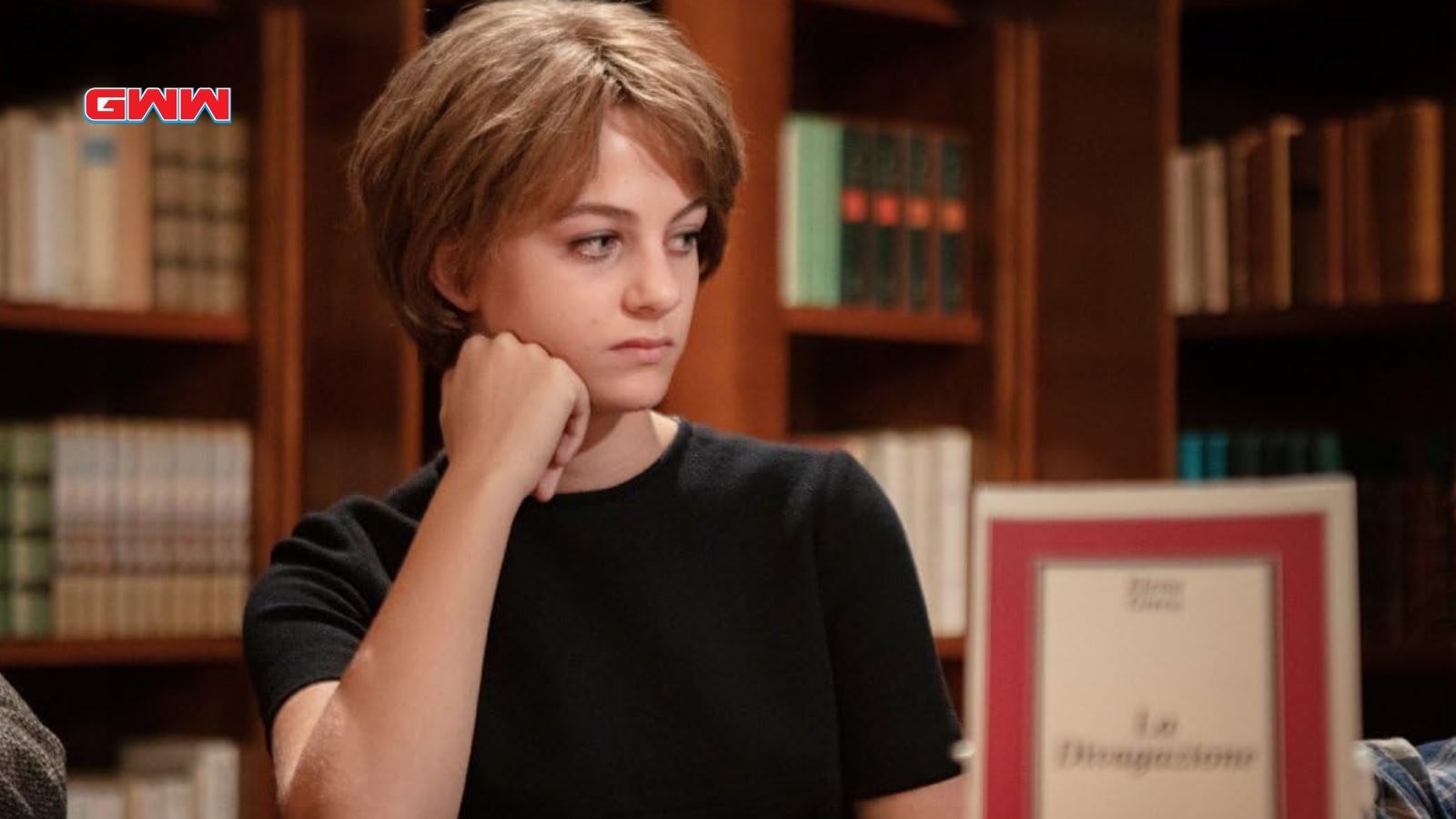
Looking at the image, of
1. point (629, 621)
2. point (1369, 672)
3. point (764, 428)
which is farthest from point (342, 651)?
point (1369, 672)

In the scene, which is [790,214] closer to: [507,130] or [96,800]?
[96,800]

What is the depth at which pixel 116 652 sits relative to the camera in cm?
243

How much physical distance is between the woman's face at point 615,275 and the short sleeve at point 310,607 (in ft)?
0.70

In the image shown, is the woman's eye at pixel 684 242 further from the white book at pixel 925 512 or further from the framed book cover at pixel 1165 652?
the white book at pixel 925 512

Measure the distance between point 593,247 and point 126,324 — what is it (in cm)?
151

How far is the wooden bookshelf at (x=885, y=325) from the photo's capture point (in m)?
2.69

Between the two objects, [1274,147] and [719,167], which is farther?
[1274,147]

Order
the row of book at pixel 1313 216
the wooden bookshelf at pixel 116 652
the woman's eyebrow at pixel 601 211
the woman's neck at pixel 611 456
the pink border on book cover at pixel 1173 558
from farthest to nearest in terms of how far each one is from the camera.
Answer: the row of book at pixel 1313 216 < the wooden bookshelf at pixel 116 652 < the woman's neck at pixel 611 456 < the woman's eyebrow at pixel 601 211 < the pink border on book cover at pixel 1173 558

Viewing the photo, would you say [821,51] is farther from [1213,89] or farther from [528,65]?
[528,65]

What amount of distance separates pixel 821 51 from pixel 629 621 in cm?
196

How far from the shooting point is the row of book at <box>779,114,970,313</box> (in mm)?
2705

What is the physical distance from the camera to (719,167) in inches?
47.9

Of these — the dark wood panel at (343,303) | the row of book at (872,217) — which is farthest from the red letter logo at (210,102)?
the row of book at (872,217)

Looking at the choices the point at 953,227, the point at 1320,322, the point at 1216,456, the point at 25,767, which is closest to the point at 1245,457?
the point at 1216,456
